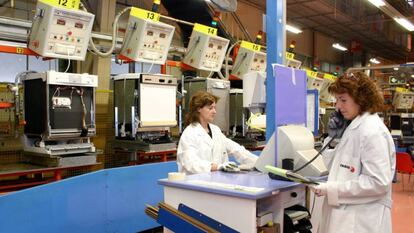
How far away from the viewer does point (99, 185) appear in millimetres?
3732

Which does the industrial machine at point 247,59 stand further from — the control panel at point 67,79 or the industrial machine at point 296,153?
the industrial machine at point 296,153

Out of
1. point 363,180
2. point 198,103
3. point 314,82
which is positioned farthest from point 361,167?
point 314,82

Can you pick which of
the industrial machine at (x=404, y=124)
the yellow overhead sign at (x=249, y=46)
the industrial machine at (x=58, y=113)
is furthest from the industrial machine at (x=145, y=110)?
the industrial machine at (x=404, y=124)

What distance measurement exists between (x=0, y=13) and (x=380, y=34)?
12.5 m

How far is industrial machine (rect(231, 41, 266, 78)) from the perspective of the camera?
283 inches

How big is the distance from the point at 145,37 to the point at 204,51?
1.25 m

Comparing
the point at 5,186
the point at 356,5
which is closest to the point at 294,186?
the point at 5,186

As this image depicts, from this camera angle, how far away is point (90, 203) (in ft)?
11.9

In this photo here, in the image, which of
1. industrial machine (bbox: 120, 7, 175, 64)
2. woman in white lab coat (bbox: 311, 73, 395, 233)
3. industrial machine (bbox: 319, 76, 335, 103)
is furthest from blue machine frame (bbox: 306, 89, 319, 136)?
industrial machine (bbox: 319, 76, 335, 103)

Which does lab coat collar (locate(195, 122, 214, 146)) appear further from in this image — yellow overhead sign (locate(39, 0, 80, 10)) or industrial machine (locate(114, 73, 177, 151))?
yellow overhead sign (locate(39, 0, 80, 10))

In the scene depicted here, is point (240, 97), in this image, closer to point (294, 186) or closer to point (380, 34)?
point (294, 186)

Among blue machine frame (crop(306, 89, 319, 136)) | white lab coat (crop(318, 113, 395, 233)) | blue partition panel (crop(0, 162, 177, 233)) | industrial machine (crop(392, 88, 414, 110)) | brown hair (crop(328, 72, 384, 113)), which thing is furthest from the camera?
industrial machine (crop(392, 88, 414, 110))

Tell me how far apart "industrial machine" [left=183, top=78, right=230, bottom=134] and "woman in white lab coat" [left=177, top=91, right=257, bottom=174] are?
2538 millimetres

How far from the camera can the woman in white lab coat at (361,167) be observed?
7.06 ft
